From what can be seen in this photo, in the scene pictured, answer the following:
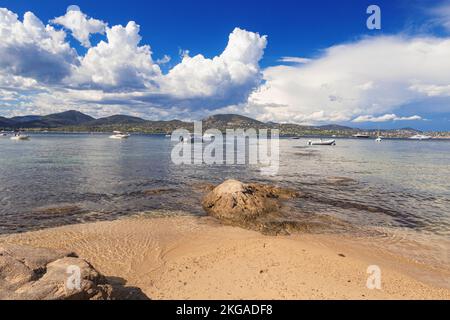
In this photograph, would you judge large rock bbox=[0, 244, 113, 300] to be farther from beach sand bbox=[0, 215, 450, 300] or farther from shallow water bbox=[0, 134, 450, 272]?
shallow water bbox=[0, 134, 450, 272]

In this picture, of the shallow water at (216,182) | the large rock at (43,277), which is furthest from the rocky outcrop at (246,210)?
the large rock at (43,277)

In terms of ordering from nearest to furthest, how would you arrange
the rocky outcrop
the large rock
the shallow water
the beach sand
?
the large rock
the beach sand
the shallow water
the rocky outcrop

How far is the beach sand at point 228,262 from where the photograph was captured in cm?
1005

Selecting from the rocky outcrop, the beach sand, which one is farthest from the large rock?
the rocky outcrop

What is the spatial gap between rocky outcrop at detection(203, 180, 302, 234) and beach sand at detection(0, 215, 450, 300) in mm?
1525

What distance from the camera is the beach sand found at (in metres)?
10.1

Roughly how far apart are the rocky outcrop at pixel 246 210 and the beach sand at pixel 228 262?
1.53 metres

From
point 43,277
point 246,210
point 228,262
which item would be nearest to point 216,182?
point 246,210

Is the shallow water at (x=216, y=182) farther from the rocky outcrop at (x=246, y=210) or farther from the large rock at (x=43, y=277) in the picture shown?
the large rock at (x=43, y=277)

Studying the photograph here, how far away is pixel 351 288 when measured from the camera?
1021 cm

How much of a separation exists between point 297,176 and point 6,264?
1386 inches

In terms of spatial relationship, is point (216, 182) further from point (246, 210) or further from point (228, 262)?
point (228, 262)

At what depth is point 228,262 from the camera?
12.4m
